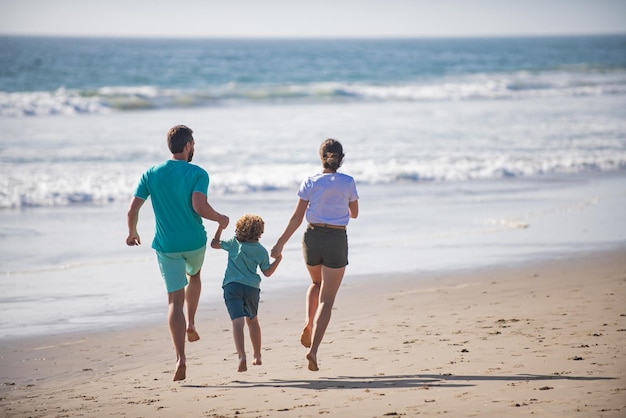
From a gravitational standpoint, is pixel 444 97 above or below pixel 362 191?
above

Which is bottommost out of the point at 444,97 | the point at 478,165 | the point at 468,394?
the point at 468,394

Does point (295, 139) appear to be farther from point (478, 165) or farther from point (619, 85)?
point (619, 85)

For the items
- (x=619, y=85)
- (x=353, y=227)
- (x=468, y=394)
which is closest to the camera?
(x=468, y=394)

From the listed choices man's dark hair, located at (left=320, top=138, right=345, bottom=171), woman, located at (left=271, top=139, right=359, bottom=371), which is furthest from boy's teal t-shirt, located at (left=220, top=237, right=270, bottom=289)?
man's dark hair, located at (left=320, top=138, right=345, bottom=171)

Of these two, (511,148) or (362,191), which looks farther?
(511,148)

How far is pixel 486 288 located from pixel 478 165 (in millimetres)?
9329

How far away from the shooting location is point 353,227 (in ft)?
37.0

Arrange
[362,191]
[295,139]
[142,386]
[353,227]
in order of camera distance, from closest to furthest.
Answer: [142,386] → [353,227] → [362,191] → [295,139]

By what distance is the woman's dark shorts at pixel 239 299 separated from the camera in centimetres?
550

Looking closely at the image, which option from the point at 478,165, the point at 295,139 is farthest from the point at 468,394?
the point at 295,139

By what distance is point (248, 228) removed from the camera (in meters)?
5.43

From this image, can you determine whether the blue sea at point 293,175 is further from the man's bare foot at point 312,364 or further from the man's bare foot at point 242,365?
the man's bare foot at point 312,364

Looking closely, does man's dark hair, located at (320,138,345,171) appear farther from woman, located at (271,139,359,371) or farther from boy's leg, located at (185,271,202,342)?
boy's leg, located at (185,271,202,342)

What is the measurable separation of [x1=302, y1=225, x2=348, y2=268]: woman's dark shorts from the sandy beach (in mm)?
717
